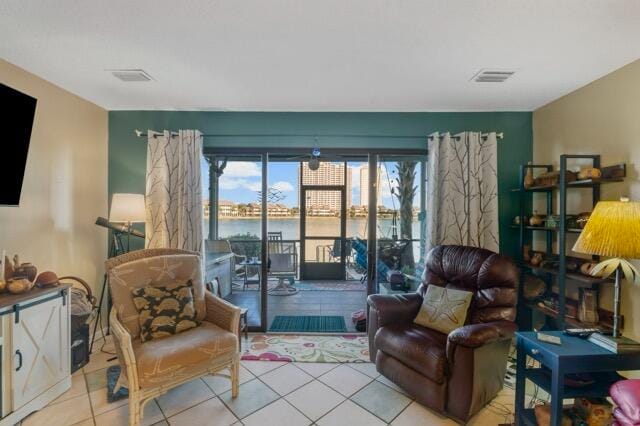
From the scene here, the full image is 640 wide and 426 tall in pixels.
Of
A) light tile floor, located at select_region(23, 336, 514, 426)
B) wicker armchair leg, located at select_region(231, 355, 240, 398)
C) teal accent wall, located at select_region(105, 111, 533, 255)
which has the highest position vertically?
teal accent wall, located at select_region(105, 111, 533, 255)

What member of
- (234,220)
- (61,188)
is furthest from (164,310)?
(234,220)

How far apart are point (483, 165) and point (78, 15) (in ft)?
11.2

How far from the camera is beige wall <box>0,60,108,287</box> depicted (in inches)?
86.4

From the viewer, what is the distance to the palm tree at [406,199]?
3271 millimetres

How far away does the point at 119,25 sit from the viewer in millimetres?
1651

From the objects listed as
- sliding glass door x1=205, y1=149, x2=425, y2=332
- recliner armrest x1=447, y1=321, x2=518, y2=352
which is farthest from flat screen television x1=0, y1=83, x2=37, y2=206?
recliner armrest x1=447, y1=321, x2=518, y2=352

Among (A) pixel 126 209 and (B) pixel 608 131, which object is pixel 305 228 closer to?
(A) pixel 126 209

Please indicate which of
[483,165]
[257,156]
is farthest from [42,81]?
[483,165]

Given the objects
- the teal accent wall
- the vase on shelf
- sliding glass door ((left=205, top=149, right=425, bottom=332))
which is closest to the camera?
the vase on shelf

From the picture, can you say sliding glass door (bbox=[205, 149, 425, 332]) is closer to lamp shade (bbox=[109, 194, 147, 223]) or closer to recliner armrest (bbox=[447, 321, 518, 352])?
lamp shade (bbox=[109, 194, 147, 223])

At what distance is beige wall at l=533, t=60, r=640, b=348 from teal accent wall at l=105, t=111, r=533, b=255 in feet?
1.58

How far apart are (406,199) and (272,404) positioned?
250 centimetres

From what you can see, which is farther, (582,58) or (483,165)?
(483,165)

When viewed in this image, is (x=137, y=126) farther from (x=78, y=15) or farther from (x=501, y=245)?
(x=501, y=245)
